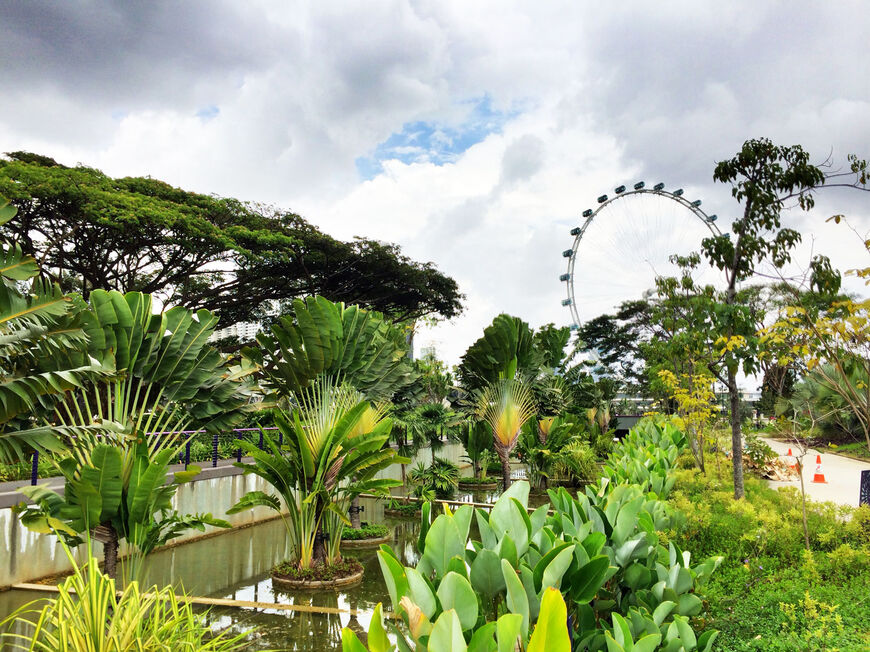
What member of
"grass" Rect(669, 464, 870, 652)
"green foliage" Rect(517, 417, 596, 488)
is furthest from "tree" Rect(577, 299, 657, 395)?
"grass" Rect(669, 464, 870, 652)

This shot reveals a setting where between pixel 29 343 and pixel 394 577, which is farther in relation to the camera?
pixel 29 343

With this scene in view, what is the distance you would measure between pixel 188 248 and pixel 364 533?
12.8 metres

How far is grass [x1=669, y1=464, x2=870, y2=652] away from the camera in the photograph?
3.55 m

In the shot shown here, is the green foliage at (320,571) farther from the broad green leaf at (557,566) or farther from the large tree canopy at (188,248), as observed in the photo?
the large tree canopy at (188,248)

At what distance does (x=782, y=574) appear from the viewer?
4875 millimetres

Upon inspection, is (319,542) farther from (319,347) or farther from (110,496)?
(110,496)

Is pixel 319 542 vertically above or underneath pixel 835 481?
underneath

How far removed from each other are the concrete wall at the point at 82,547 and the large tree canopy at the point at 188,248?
24.7ft

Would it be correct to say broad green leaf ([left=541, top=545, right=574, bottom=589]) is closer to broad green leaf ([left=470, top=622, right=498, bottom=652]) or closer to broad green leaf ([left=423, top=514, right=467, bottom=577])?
broad green leaf ([left=423, top=514, right=467, bottom=577])

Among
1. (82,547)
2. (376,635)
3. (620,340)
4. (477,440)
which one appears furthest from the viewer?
(620,340)

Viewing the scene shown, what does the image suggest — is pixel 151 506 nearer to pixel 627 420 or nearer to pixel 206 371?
pixel 206 371

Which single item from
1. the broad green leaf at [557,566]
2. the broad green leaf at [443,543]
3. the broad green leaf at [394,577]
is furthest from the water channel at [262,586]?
the broad green leaf at [557,566]

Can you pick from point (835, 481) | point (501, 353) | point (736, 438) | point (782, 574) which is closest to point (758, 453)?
point (835, 481)

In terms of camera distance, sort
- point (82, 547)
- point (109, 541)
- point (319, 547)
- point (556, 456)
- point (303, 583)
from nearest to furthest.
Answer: point (109, 541)
point (303, 583)
point (319, 547)
point (82, 547)
point (556, 456)
